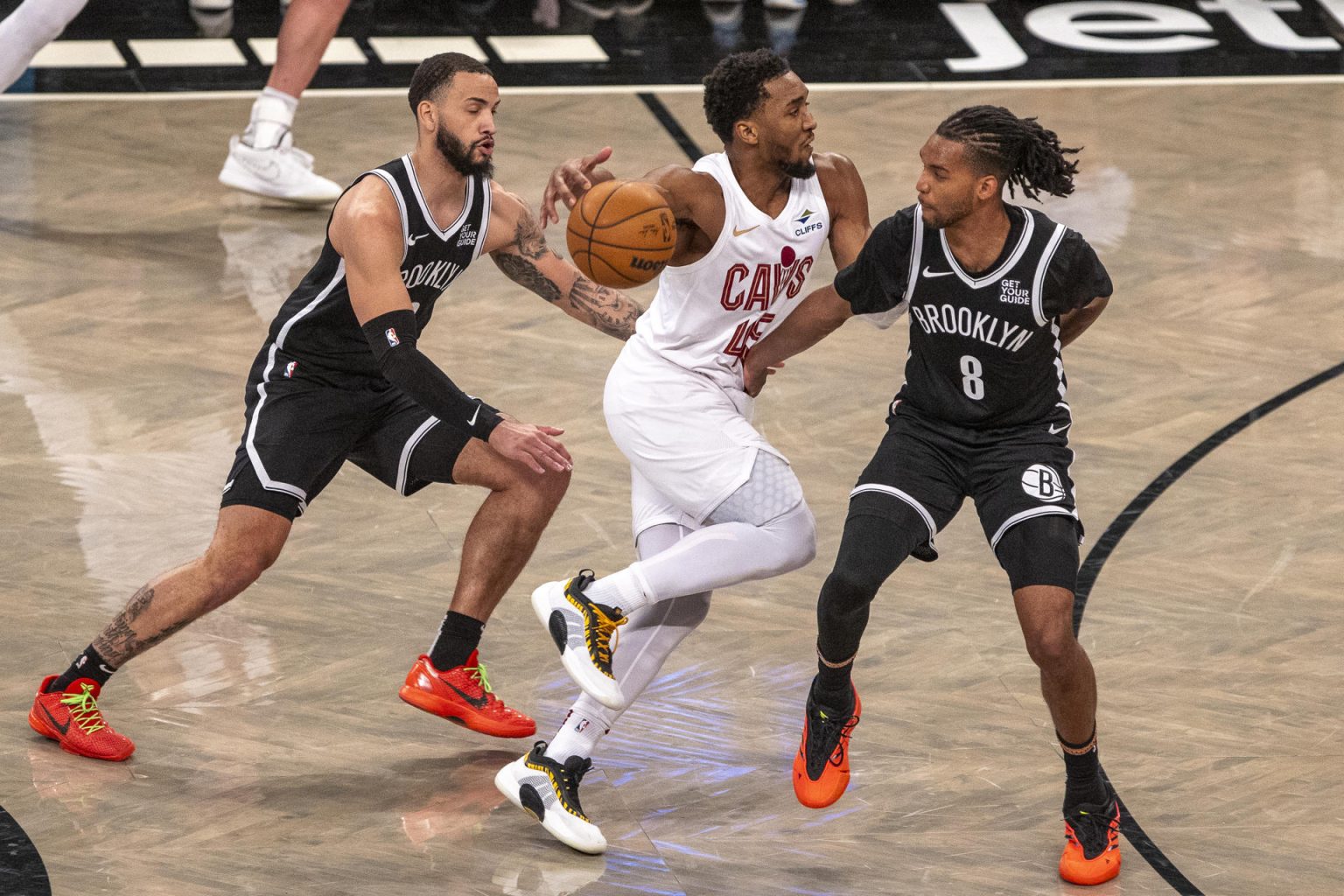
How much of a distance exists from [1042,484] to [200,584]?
6.51 feet

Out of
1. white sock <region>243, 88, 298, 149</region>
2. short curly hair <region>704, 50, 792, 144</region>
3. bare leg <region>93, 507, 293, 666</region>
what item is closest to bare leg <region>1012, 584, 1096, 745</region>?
short curly hair <region>704, 50, 792, 144</region>

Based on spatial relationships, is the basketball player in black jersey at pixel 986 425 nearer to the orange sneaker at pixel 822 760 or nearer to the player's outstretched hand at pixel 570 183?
the orange sneaker at pixel 822 760

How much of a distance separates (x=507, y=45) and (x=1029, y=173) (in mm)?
6819

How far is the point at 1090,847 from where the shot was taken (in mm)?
4266

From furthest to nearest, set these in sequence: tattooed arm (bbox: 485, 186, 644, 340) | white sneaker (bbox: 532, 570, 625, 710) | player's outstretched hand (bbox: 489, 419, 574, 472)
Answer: tattooed arm (bbox: 485, 186, 644, 340), player's outstretched hand (bbox: 489, 419, 574, 472), white sneaker (bbox: 532, 570, 625, 710)

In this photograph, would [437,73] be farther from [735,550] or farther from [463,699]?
[463,699]

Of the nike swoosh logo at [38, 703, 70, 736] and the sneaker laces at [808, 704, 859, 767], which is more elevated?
the sneaker laces at [808, 704, 859, 767]

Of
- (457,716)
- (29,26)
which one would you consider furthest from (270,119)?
(457,716)

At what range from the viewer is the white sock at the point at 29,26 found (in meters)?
8.04

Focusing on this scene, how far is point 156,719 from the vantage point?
191 inches

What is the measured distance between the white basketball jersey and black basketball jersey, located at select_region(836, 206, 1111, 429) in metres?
0.21

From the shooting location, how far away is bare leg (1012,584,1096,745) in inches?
161

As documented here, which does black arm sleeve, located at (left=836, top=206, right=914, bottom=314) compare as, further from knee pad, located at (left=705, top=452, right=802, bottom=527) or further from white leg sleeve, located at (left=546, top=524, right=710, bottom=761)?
white leg sleeve, located at (left=546, top=524, right=710, bottom=761)

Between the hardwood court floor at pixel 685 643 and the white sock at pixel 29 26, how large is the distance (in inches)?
24.7
